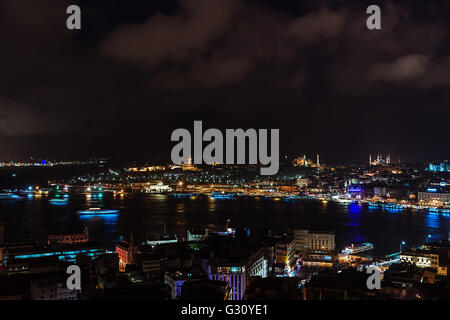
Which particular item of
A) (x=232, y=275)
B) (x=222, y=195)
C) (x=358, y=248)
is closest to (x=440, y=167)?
(x=222, y=195)

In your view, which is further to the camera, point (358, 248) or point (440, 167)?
point (440, 167)

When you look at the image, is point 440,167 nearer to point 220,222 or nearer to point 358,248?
point 220,222

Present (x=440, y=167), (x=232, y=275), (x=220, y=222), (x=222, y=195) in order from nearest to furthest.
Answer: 1. (x=232, y=275)
2. (x=220, y=222)
3. (x=222, y=195)
4. (x=440, y=167)

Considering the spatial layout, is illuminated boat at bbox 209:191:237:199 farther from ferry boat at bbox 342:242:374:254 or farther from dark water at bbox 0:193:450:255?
ferry boat at bbox 342:242:374:254

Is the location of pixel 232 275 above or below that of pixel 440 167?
below

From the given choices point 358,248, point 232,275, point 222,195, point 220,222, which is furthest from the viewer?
point 222,195

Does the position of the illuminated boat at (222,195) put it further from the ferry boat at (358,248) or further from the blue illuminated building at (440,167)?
the blue illuminated building at (440,167)

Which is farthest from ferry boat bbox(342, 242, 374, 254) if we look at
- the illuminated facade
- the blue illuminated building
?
the blue illuminated building
